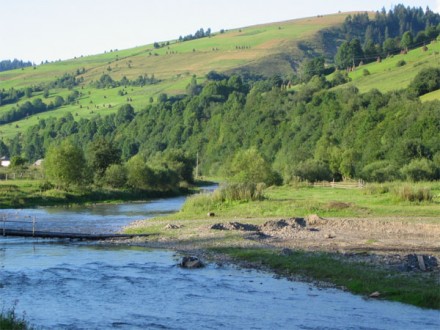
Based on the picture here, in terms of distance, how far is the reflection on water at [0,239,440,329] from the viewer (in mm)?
23781

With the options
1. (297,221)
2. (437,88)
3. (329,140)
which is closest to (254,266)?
(297,221)

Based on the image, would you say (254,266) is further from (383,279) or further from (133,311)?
(133,311)

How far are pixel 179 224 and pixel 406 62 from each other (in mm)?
145728

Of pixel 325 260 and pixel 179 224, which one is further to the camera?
pixel 179 224

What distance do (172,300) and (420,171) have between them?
66.6 m

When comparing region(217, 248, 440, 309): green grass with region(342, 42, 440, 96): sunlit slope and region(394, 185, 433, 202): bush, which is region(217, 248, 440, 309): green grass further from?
region(342, 42, 440, 96): sunlit slope

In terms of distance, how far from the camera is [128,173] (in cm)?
10256

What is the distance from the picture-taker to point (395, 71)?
17512 centimetres

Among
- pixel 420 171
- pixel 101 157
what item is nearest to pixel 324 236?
pixel 420 171

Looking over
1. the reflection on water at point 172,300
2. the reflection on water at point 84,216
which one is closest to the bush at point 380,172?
the reflection on water at point 84,216

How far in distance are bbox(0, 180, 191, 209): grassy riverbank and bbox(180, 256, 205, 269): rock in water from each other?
144 feet

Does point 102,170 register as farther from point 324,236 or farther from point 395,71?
point 395,71

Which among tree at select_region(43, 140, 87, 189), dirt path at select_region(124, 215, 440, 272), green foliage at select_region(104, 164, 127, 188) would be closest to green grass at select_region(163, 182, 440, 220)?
dirt path at select_region(124, 215, 440, 272)

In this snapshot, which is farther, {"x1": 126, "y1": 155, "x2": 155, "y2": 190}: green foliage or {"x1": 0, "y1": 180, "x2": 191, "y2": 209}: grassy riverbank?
{"x1": 126, "y1": 155, "x2": 155, "y2": 190}: green foliage
